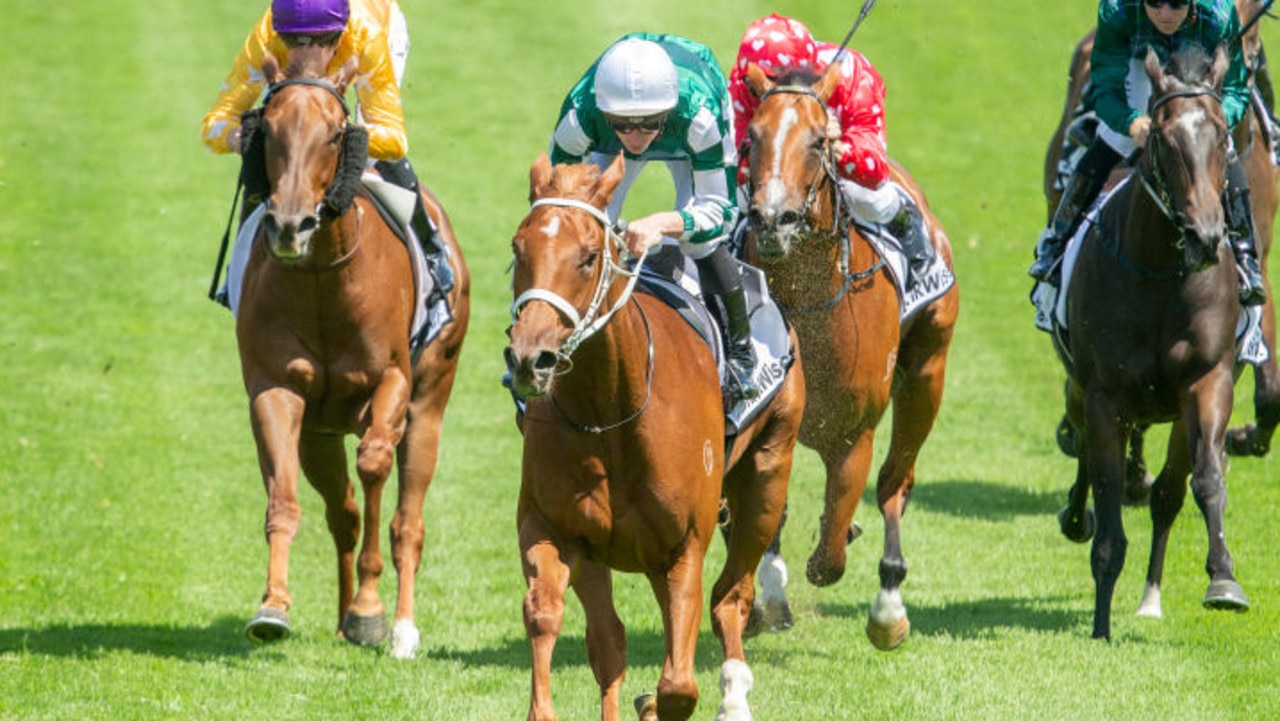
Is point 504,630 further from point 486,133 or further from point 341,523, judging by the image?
point 486,133

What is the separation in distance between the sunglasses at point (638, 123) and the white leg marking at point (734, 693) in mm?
1929

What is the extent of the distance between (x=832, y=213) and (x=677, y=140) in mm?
1666

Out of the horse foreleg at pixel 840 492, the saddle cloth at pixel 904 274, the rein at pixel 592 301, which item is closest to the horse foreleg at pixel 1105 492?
the saddle cloth at pixel 904 274

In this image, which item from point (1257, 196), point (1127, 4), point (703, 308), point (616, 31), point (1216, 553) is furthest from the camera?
point (616, 31)

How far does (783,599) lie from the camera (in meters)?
9.45

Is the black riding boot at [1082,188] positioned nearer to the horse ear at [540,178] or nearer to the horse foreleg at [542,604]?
the horse foreleg at [542,604]

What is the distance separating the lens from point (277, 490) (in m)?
7.83

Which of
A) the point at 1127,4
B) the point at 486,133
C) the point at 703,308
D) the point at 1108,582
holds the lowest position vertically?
the point at 486,133

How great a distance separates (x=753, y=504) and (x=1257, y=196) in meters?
5.10

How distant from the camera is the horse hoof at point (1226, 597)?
8383mm

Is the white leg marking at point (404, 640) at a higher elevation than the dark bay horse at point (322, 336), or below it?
below

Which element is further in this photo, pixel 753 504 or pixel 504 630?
pixel 504 630

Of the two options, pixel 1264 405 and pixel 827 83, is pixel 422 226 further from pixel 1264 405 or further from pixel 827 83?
pixel 1264 405

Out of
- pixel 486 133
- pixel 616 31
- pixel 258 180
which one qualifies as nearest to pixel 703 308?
pixel 258 180
